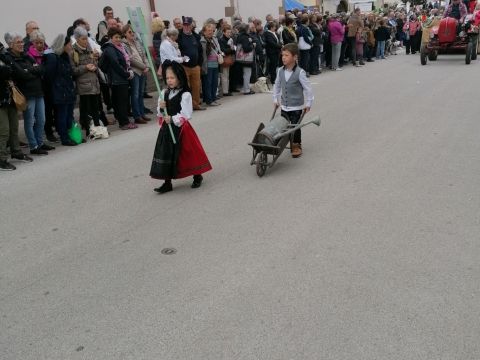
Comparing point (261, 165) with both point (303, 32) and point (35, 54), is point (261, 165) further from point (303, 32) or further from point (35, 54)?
point (303, 32)

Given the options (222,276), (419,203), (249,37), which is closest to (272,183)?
(419,203)

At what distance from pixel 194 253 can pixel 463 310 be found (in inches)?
83.6

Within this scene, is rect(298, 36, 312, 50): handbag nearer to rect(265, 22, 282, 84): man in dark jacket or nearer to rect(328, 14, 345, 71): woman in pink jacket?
rect(265, 22, 282, 84): man in dark jacket

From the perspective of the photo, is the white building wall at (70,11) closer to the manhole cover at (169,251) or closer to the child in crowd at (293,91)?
the child in crowd at (293,91)

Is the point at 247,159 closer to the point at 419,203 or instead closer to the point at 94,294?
the point at 419,203

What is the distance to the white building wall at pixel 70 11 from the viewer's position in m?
11.4

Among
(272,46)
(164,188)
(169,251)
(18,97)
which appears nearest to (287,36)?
(272,46)

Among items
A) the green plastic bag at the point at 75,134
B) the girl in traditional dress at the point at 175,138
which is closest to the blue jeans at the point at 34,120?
the green plastic bag at the point at 75,134

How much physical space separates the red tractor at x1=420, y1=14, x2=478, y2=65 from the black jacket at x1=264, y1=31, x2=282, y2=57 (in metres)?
5.35

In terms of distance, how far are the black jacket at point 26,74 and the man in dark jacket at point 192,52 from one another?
12.1ft

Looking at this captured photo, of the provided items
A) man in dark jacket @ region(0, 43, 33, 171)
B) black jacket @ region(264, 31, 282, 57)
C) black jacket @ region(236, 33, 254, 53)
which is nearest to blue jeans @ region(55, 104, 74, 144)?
man in dark jacket @ region(0, 43, 33, 171)

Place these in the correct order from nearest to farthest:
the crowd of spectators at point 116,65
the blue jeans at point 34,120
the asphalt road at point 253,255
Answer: the asphalt road at point 253,255 < the crowd of spectators at point 116,65 < the blue jeans at point 34,120

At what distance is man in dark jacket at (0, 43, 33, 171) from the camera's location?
23.8 ft

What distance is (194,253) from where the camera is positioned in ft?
14.3
